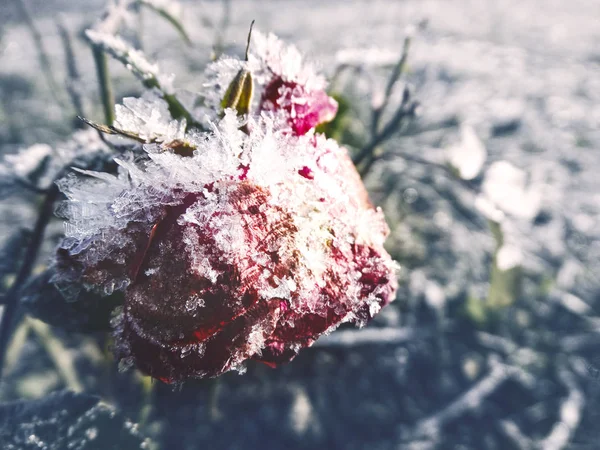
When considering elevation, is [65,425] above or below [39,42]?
below

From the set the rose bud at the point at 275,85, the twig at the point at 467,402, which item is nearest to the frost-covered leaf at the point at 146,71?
the rose bud at the point at 275,85

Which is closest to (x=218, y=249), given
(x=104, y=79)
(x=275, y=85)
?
(x=275, y=85)

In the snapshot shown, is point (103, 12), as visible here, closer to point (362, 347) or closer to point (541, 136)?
point (362, 347)

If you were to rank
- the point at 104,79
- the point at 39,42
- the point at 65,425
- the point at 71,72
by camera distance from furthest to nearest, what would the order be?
the point at 39,42 < the point at 71,72 < the point at 104,79 < the point at 65,425

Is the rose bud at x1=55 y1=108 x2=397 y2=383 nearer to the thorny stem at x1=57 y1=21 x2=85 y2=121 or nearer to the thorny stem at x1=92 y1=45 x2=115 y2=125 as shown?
the thorny stem at x1=92 y1=45 x2=115 y2=125

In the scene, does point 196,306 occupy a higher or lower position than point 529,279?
higher

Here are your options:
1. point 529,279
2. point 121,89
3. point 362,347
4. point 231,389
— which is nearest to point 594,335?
point 529,279

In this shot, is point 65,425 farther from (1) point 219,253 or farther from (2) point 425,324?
Answer: (2) point 425,324

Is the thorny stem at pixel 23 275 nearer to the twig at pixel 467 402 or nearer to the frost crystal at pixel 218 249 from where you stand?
the frost crystal at pixel 218 249

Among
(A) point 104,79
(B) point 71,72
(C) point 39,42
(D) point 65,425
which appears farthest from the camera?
(C) point 39,42
